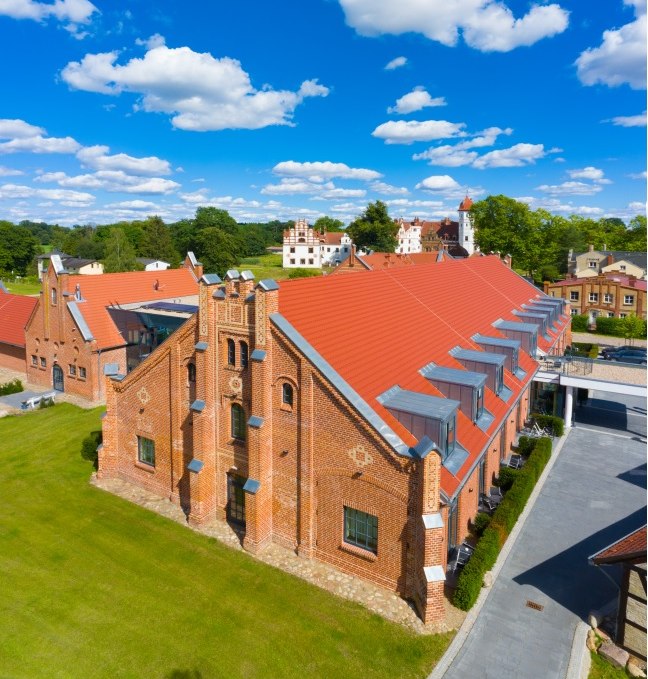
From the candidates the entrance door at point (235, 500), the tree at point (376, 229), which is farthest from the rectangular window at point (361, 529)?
the tree at point (376, 229)

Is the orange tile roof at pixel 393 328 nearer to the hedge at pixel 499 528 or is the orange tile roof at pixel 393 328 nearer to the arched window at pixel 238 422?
the hedge at pixel 499 528

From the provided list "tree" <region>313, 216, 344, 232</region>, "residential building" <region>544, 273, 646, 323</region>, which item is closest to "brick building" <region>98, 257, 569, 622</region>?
"residential building" <region>544, 273, 646, 323</region>

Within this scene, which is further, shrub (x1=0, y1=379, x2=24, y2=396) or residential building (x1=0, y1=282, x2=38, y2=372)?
residential building (x1=0, y1=282, x2=38, y2=372)

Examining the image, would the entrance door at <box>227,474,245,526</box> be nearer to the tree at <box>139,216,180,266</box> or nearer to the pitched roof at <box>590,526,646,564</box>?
the pitched roof at <box>590,526,646,564</box>

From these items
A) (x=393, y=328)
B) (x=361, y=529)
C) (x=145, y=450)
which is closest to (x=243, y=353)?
(x=393, y=328)

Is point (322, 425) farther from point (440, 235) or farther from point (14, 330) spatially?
point (440, 235)

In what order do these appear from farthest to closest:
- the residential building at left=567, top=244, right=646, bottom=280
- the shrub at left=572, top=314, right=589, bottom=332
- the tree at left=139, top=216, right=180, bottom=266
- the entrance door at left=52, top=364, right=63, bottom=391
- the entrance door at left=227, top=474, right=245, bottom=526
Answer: the tree at left=139, top=216, right=180, bottom=266
the residential building at left=567, top=244, right=646, bottom=280
the shrub at left=572, top=314, right=589, bottom=332
the entrance door at left=52, top=364, right=63, bottom=391
the entrance door at left=227, top=474, right=245, bottom=526

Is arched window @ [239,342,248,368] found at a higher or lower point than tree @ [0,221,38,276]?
lower
